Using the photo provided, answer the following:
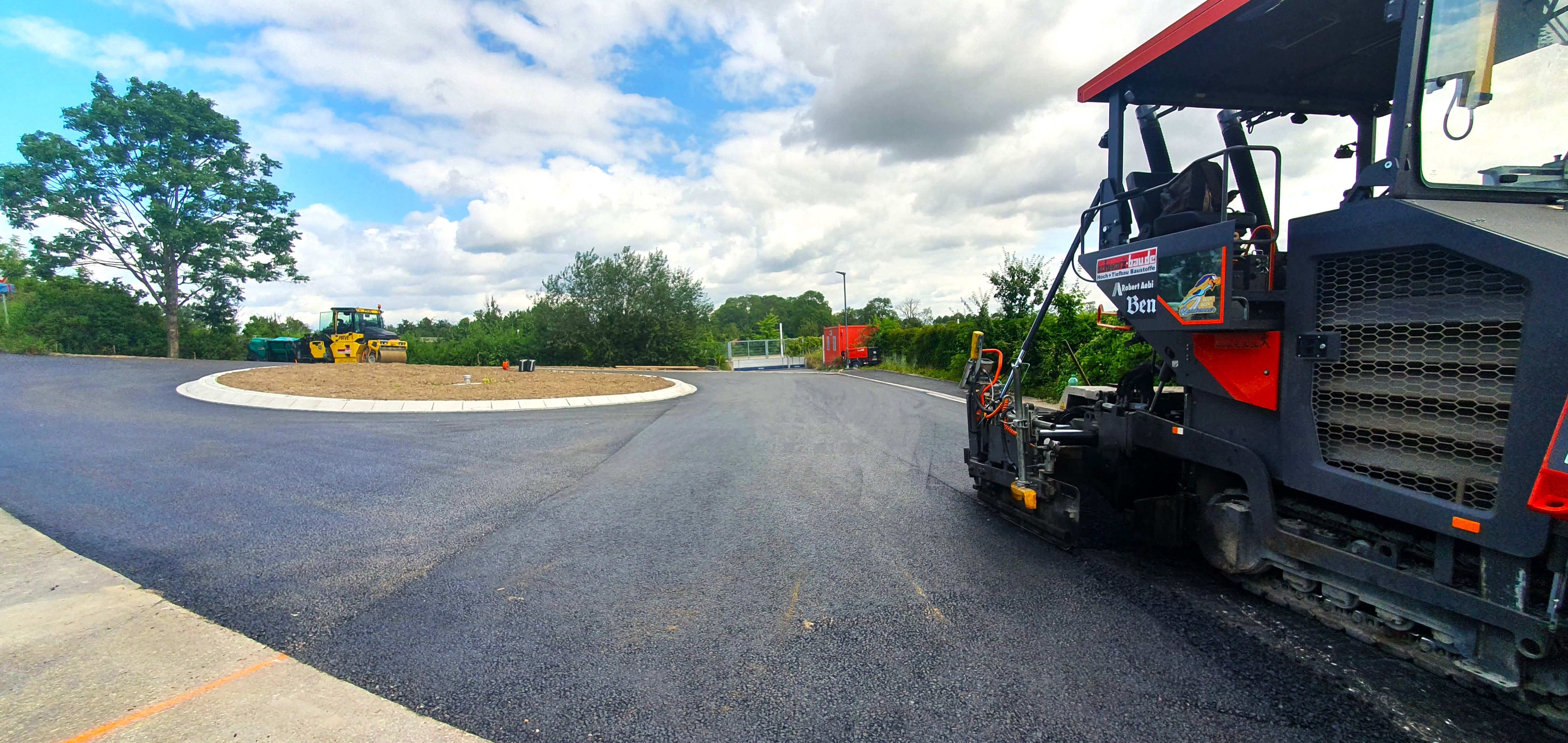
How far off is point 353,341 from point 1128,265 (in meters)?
28.9

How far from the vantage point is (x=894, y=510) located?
5332 mm

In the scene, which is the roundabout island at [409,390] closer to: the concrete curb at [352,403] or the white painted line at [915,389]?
the concrete curb at [352,403]

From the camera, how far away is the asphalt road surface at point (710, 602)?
2.46m

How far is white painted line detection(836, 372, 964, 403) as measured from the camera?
15039mm

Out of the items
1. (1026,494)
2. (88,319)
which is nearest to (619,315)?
(88,319)

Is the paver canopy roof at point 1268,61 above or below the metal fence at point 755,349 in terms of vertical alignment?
above

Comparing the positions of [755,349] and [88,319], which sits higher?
[88,319]

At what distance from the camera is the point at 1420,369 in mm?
2383

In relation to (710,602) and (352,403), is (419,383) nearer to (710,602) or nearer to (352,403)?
(352,403)

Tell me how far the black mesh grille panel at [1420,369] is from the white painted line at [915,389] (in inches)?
451

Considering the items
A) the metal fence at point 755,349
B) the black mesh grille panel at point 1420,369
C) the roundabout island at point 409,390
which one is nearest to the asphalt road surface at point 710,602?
the black mesh grille panel at point 1420,369

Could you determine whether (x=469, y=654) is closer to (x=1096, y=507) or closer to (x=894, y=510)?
(x=894, y=510)

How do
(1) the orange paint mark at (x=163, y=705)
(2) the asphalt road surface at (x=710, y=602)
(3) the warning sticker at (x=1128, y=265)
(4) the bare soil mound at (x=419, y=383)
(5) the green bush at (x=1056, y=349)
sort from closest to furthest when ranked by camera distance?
(1) the orange paint mark at (x=163, y=705) → (2) the asphalt road surface at (x=710, y=602) → (3) the warning sticker at (x=1128, y=265) → (5) the green bush at (x=1056, y=349) → (4) the bare soil mound at (x=419, y=383)

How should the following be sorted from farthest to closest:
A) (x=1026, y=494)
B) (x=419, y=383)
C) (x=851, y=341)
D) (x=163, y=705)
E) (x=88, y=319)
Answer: (x=851, y=341)
(x=88, y=319)
(x=419, y=383)
(x=1026, y=494)
(x=163, y=705)
